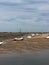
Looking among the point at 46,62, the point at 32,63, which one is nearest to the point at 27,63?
the point at 32,63

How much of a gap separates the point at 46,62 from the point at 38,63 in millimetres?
1184

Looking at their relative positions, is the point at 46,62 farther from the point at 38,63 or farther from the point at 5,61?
the point at 5,61

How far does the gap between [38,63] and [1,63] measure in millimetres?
4156

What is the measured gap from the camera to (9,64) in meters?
24.6

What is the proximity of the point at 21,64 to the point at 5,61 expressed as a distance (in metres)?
2.81

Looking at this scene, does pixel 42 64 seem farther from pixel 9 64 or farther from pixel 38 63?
pixel 9 64

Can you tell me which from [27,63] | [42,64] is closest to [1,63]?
[27,63]

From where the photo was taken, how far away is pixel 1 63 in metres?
25.5

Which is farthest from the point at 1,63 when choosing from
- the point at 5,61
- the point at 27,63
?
the point at 27,63

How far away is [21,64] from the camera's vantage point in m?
24.6

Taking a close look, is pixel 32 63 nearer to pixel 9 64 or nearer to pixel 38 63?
pixel 38 63

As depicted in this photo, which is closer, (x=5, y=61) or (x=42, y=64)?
(x=42, y=64)

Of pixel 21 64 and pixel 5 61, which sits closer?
pixel 21 64

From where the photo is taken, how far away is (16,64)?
80.5 ft
